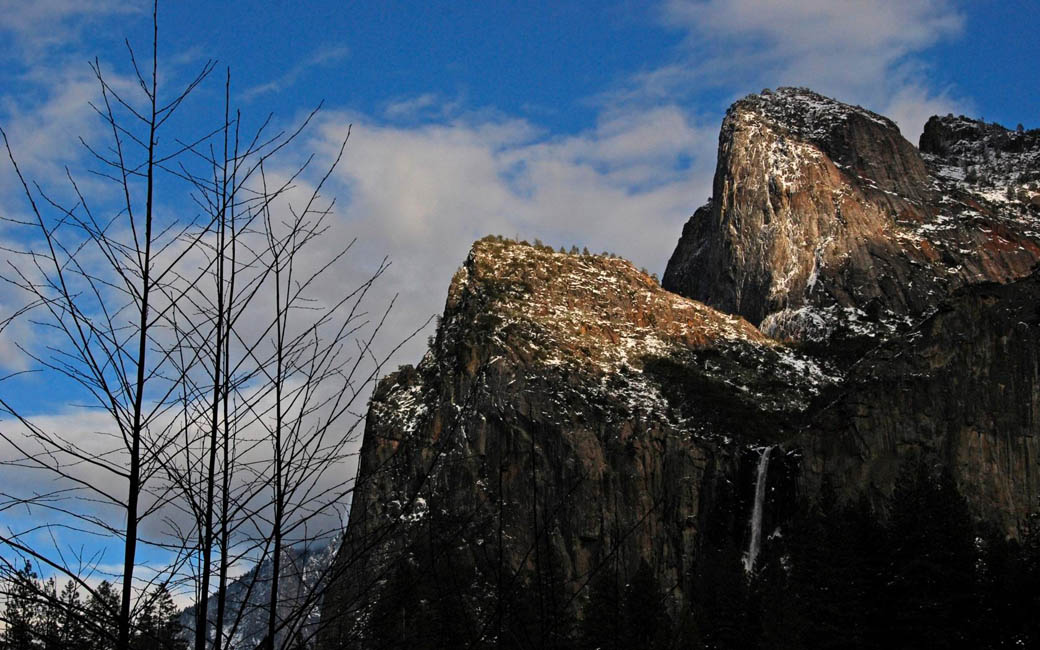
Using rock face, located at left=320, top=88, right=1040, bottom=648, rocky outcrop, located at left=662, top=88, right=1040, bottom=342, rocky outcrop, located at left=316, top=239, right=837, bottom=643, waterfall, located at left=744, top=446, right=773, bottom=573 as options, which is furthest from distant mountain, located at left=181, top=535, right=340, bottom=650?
rocky outcrop, located at left=662, top=88, right=1040, bottom=342

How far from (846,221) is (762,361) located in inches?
1223

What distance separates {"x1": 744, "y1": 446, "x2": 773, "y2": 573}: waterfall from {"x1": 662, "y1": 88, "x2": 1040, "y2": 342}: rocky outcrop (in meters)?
32.8

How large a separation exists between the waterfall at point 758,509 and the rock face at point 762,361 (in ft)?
0.76

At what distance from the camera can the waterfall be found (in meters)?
87.2

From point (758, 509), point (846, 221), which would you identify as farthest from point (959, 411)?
point (846, 221)

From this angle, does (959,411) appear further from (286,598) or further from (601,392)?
(286,598)

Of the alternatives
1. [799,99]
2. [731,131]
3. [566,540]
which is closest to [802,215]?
[731,131]

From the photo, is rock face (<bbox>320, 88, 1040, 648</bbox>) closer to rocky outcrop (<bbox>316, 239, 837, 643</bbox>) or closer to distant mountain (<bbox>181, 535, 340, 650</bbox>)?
rocky outcrop (<bbox>316, 239, 837, 643</bbox>)

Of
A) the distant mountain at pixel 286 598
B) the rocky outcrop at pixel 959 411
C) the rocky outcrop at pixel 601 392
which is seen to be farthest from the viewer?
the rocky outcrop at pixel 601 392

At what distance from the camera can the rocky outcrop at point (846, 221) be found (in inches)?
5025

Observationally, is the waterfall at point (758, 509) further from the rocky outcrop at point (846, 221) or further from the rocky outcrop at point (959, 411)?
the rocky outcrop at point (846, 221)

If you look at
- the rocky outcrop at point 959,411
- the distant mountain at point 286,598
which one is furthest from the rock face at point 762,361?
the distant mountain at point 286,598

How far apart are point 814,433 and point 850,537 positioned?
48952 mm

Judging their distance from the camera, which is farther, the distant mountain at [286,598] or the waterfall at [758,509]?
the waterfall at [758,509]
